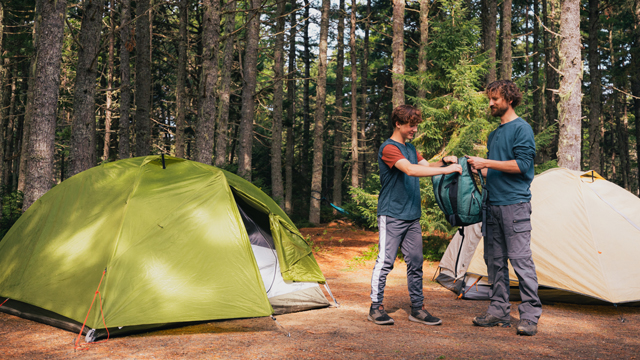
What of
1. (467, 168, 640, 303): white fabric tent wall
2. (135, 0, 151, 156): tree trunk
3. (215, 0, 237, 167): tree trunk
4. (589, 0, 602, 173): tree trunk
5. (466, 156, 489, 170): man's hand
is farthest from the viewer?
(589, 0, 602, 173): tree trunk

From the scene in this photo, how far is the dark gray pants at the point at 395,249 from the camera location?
406cm

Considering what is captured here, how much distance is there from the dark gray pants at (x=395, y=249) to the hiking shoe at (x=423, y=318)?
0.89ft

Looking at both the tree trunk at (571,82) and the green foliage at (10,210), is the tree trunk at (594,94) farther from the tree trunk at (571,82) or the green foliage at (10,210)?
the green foliage at (10,210)

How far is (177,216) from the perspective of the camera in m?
4.21

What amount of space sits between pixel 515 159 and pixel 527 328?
5.08 ft

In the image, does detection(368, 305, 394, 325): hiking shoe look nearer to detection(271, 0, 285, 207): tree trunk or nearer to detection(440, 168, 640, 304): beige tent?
detection(440, 168, 640, 304): beige tent

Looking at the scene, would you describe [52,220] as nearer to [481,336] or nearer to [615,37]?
[481,336]

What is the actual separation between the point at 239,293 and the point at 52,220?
2.43m

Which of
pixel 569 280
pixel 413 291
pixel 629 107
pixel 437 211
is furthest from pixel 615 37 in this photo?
pixel 413 291

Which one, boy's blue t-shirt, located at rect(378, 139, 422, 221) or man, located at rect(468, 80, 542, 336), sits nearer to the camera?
man, located at rect(468, 80, 542, 336)

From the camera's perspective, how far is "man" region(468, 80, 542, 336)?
3.84m

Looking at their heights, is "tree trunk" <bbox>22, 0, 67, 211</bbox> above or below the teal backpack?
above

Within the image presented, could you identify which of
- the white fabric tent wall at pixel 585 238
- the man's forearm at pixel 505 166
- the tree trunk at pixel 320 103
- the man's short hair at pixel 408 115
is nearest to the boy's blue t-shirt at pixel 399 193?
the man's short hair at pixel 408 115

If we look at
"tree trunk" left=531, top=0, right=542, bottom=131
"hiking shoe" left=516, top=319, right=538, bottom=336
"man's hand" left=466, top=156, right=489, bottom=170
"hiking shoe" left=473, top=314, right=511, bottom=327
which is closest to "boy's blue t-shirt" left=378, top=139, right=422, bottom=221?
"man's hand" left=466, top=156, right=489, bottom=170
